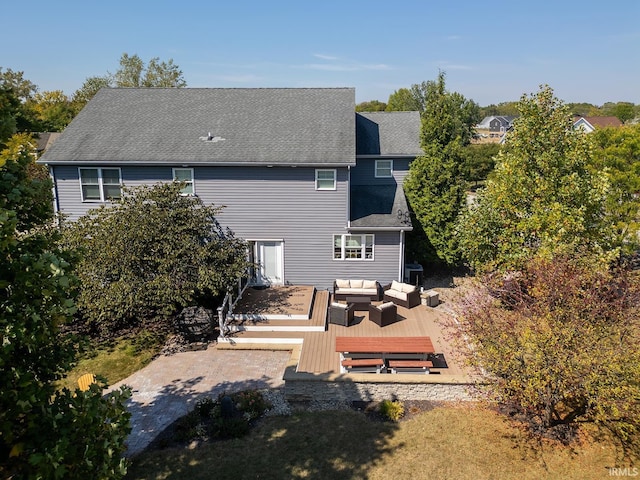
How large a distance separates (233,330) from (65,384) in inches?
212

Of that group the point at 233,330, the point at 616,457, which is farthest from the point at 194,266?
the point at 616,457

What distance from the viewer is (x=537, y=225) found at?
14.6 m

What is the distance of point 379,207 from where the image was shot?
19906 mm

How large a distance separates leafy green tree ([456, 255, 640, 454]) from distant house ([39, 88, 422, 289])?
26.4 ft

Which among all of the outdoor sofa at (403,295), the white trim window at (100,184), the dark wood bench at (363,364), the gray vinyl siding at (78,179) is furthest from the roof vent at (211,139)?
the dark wood bench at (363,364)

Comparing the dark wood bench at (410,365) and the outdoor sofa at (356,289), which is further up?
the outdoor sofa at (356,289)

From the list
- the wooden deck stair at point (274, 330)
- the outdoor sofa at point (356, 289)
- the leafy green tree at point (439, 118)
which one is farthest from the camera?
the leafy green tree at point (439, 118)

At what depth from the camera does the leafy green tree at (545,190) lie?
47.3ft

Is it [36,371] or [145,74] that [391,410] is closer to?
[36,371]

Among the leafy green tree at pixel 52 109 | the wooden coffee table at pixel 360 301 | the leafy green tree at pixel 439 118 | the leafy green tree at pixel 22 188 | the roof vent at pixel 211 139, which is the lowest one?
the wooden coffee table at pixel 360 301

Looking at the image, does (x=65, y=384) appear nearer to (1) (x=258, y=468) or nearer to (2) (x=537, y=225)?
(1) (x=258, y=468)

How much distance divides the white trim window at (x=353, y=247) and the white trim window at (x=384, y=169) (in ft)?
16.2

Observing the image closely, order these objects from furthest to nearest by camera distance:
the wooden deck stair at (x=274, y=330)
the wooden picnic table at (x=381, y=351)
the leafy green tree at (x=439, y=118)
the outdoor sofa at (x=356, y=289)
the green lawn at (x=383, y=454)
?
the leafy green tree at (x=439, y=118) → the outdoor sofa at (x=356, y=289) → the wooden deck stair at (x=274, y=330) → the wooden picnic table at (x=381, y=351) → the green lawn at (x=383, y=454)

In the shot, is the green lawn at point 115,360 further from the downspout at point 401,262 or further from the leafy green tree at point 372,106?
the leafy green tree at point 372,106
